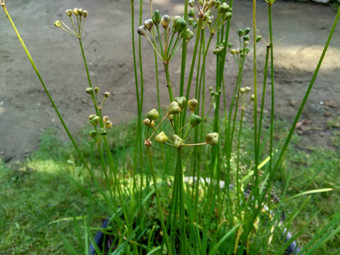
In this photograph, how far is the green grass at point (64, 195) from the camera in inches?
55.6

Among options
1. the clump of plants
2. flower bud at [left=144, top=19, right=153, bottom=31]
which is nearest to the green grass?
the clump of plants

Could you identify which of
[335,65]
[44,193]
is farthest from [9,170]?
[335,65]

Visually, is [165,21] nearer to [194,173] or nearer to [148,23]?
[148,23]

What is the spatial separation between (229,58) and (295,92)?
87 cm

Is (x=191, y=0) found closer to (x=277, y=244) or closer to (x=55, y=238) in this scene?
(x=277, y=244)

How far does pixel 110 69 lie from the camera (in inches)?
125

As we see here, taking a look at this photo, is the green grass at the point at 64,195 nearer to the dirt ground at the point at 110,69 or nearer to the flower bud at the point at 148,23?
the dirt ground at the point at 110,69

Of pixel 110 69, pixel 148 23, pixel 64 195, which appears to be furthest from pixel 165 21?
pixel 110 69

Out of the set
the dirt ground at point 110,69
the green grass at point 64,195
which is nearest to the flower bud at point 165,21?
the green grass at point 64,195

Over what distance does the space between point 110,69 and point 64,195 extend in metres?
1.75

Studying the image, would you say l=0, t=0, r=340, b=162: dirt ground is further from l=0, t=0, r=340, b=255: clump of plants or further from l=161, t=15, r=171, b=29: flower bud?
l=161, t=15, r=171, b=29: flower bud

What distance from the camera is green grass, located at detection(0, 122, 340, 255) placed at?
1412 mm

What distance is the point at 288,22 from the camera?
3.95 meters

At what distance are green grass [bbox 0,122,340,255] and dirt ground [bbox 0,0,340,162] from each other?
287 millimetres
